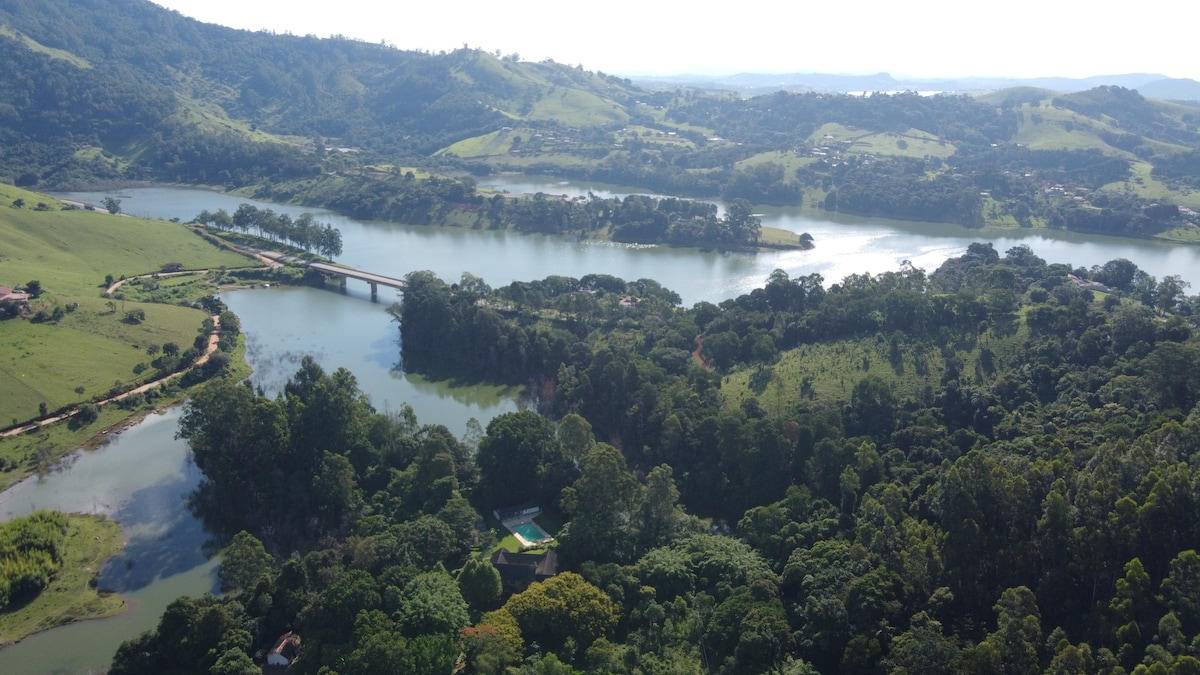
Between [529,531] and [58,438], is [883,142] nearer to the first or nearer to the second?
[529,531]

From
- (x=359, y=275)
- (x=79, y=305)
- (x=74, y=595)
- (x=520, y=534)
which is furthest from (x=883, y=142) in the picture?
(x=74, y=595)

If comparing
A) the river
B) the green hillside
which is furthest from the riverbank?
the green hillside

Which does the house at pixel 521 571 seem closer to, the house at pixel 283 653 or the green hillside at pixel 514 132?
the house at pixel 283 653

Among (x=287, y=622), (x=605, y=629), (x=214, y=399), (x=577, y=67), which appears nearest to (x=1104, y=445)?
(x=605, y=629)

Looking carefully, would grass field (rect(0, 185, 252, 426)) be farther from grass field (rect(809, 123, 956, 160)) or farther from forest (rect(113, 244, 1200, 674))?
grass field (rect(809, 123, 956, 160))

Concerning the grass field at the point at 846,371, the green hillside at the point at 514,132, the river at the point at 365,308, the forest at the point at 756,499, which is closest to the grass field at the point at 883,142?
the green hillside at the point at 514,132

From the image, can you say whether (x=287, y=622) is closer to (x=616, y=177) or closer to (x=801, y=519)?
(x=801, y=519)
